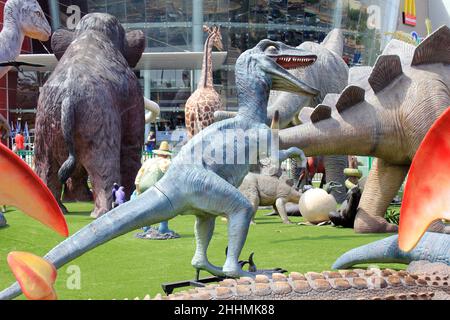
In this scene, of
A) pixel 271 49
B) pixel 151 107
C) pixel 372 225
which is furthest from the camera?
pixel 151 107

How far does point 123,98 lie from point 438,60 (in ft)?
13.1

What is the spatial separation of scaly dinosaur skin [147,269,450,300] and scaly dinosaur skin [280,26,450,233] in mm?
3818

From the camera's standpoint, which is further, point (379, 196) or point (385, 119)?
point (379, 196)

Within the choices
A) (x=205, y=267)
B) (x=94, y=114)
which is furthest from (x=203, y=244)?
(x=94, y=114)

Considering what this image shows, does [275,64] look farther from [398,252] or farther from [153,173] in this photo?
[153,173]

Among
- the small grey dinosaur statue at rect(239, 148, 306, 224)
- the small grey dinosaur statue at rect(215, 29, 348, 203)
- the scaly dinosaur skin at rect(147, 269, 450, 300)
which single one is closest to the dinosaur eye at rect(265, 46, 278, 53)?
the scaly dinosaur skin at rect(147, 269, 450, 300)

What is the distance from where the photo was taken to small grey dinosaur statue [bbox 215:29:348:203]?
9450 mm

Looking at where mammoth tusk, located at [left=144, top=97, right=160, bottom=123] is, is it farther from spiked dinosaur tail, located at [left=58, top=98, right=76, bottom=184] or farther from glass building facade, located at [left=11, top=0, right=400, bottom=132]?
glass building facade, located at [left=11, top=0, right=400, bottom=132]

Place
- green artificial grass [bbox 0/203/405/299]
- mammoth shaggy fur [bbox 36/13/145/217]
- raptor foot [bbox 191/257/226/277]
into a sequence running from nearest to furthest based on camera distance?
raptor foot [bbox 191/257/226/277], green artificial grass [bbox 0/203/405/299], mammoth shaggy fur [bbox 36/13/145/217]

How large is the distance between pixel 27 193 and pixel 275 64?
2718mm

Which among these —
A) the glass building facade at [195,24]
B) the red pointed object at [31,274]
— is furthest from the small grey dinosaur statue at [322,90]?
the glass building facade at [195,24]

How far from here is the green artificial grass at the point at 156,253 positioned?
14.0ft

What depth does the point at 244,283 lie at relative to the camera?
245 cm

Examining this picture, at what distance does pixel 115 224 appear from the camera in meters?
3.44
